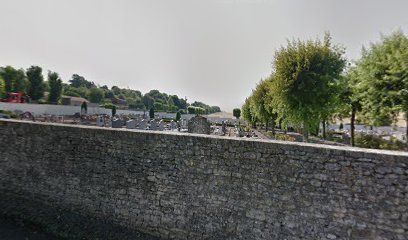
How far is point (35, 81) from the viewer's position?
62719 millimetres

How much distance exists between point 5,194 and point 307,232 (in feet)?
32.7

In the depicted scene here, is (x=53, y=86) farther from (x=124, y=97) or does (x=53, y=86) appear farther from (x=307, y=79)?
(x=124, y=97)

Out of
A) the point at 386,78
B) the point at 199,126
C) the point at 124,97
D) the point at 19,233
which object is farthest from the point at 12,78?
the point at 124,97

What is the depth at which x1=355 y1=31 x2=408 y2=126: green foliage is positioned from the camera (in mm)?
9914

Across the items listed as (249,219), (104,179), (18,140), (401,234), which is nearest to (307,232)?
(249,219)

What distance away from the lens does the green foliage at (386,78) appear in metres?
9.91

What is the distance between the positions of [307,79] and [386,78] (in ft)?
12.0

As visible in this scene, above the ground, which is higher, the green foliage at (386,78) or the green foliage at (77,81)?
the green foliage at (77,81)

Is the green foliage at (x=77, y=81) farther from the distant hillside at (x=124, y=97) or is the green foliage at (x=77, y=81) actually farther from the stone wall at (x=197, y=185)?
the stone wall at (x=197, y=185)

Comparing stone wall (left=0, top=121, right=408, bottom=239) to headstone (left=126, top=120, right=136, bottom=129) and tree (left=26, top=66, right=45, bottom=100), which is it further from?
tree (left=26, top=66, right=45, bottom=100)

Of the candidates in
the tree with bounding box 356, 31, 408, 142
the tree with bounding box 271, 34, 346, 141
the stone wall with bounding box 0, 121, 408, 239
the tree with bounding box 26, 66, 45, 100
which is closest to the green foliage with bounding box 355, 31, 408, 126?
the tree with bounding box 356, 31, 408, 142

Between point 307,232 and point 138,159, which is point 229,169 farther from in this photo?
point 138,159

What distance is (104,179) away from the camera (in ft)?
24.0

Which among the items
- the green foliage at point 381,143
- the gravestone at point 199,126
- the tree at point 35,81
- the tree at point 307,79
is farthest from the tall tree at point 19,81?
the green foliage at point 381,143
